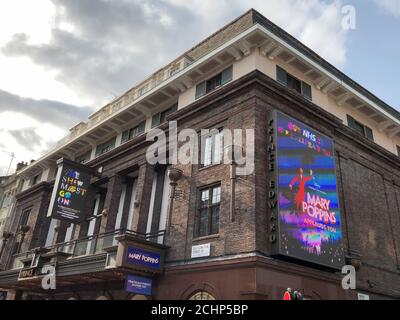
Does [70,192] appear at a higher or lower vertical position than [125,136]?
lower

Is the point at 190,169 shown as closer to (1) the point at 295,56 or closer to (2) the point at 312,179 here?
(2) the point at 312,179

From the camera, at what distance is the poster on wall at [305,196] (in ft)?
48.9

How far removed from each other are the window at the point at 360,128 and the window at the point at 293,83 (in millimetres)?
4251

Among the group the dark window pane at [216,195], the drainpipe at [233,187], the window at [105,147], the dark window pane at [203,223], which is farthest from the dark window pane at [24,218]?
the drainpipe at [233,187]

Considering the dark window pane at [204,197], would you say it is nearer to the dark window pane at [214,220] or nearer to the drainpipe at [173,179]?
the dark window pane at [214,220]

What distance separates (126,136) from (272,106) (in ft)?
37.9

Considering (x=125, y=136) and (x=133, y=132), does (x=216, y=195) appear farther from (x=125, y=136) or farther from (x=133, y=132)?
(x=125, y=136)

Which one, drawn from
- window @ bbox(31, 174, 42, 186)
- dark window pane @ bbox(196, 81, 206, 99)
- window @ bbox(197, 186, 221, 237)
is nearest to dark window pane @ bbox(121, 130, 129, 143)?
dark window pane @ bbox(196, 81, 206, 99)

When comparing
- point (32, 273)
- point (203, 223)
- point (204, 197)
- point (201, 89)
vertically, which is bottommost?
point (32, 273)

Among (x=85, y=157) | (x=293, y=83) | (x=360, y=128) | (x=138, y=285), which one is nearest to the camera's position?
(x=138, y=285)

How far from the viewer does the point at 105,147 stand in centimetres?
2728

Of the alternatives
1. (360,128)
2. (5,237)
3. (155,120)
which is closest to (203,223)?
(155,120)

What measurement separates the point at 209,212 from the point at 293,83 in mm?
8376
